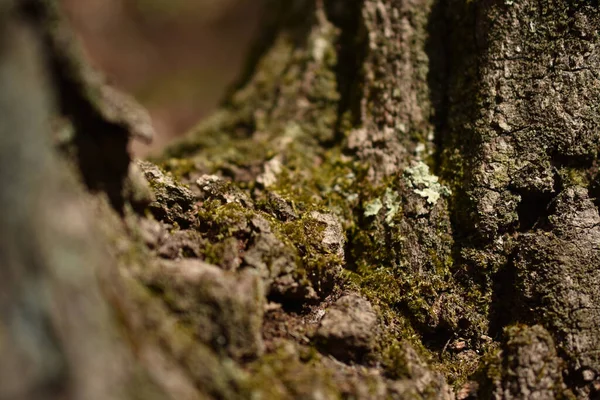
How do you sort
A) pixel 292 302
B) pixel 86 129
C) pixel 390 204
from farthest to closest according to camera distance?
1. pixel 390 204
2. pixel 292 302
3. pixel 86 129

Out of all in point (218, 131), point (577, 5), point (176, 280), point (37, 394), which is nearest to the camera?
point (37, 394)

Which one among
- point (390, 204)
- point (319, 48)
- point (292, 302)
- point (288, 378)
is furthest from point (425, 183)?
point (319, 48)

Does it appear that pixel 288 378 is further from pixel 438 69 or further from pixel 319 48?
pixel 319 48

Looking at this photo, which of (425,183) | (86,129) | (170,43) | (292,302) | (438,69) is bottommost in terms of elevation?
(292,302)

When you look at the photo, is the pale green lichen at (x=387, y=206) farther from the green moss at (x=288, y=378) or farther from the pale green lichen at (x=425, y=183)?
the green moss at (x=288, y=378)

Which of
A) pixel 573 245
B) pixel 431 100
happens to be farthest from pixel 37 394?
pixel 431 100

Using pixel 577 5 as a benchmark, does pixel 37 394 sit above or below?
below

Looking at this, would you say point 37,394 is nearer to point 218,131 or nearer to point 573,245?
point 573,245
